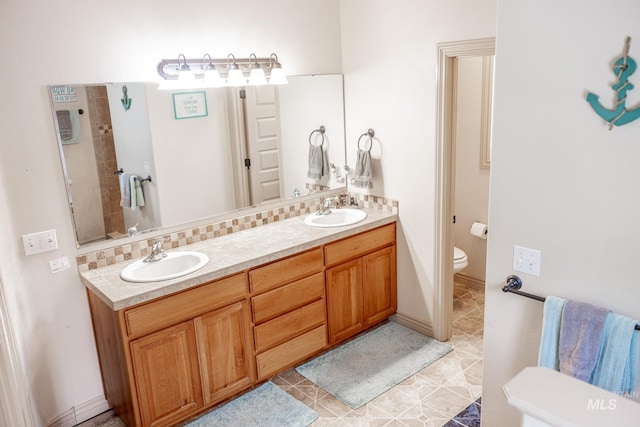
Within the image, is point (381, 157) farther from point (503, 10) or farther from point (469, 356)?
point (503, 10)

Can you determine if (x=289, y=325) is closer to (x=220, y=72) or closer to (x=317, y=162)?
(x=317, y=162)

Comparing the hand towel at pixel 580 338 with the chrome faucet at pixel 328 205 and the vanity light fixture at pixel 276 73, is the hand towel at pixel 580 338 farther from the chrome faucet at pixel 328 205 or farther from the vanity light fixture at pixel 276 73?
the vanity light fixture at pixel 276 73

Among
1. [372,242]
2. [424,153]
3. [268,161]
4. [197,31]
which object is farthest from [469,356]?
[197,31]

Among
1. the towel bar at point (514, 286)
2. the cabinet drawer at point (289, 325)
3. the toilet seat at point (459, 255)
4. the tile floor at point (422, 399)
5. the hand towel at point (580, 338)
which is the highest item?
the towel bar at point (514, 286)

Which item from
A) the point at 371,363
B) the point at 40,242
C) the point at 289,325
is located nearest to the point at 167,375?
the point at 289,325

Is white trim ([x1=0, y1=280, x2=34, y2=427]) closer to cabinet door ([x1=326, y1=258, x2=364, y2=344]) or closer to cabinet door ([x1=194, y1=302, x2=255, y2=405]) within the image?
cabinet door ([x1=194, y1=302, x2=255, y2=405])

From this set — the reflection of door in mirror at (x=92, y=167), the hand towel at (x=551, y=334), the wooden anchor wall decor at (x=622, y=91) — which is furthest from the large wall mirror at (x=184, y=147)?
the wooden anchor wall decor at (x=622, y=91)

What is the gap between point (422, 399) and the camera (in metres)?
3.03

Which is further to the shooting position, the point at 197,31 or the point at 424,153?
the point at 424,153

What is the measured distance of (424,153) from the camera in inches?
136

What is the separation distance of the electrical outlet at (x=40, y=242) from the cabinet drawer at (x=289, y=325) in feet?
3.94

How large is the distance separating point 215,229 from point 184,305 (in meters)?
0.75

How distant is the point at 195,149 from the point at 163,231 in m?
0.55

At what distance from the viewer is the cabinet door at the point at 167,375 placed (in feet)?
8.67
